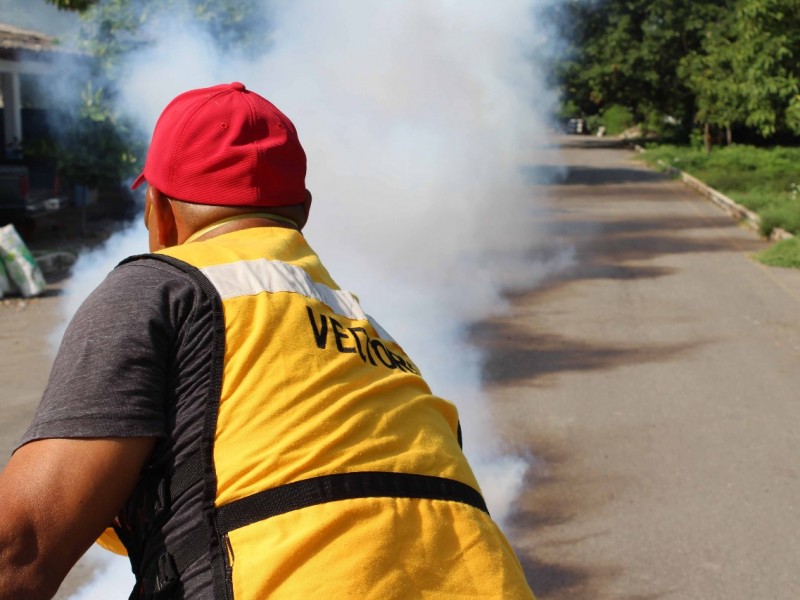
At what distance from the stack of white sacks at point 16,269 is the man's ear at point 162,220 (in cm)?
805

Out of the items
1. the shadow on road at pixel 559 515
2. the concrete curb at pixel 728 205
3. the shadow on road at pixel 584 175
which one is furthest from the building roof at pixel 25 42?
the shadow on road at pixel 584 175

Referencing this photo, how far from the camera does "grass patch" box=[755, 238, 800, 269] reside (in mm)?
12000

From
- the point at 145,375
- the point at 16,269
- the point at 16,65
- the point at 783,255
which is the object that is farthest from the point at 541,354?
the point at 16,65

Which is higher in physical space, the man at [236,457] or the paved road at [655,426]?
the man at [236,457]

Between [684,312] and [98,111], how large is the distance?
634cm

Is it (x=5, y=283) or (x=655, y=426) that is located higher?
(x=5, y=283)

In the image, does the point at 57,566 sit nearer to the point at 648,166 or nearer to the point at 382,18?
the point at 382,18

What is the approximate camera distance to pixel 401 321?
7020 mm

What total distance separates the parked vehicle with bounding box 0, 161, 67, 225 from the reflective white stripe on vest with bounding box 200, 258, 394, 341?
35.0ft

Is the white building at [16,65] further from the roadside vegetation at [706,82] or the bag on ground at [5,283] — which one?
the roadside vegetation at [706,82]

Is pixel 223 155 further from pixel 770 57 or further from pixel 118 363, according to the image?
pixel 770 57

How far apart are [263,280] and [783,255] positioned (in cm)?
1193

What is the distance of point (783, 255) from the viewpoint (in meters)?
12.2

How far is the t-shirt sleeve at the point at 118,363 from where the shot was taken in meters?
1.23
